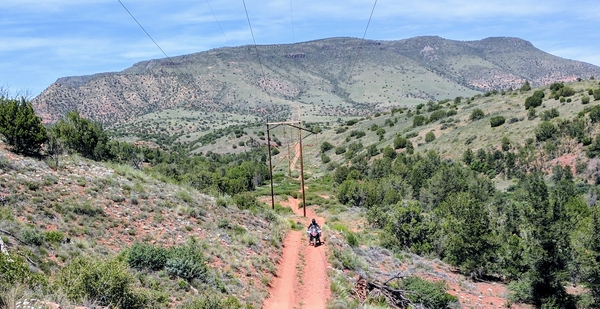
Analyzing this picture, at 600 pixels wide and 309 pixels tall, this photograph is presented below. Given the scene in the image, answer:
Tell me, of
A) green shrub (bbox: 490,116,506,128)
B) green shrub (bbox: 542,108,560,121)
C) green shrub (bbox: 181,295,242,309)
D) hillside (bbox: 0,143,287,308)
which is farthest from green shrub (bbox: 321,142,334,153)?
green shrub (bbox: 181,295,242,309)

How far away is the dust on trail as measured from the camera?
15836 mm

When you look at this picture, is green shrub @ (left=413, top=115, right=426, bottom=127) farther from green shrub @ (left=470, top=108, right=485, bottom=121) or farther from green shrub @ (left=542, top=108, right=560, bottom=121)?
green shrub @ (left=542, top=108, right=560, bottom=121)

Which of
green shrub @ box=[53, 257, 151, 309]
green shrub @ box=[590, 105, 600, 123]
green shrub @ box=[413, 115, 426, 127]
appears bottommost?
green shrub @ box=[53, 257, 151, 309]

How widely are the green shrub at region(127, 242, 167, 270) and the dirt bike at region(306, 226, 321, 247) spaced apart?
10135mm

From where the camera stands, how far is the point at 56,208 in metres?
17.4

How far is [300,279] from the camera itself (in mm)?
18484

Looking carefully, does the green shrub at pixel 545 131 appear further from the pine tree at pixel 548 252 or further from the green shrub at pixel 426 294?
the green shrub at pixel 426 294

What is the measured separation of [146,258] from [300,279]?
666 centimetres

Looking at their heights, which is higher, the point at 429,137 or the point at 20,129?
the point at 20,129

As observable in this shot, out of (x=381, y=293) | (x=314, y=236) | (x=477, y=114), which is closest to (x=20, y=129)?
(x=314, y=236)

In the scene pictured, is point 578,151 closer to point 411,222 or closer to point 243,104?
point 411,222

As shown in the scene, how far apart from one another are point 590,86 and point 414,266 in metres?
63.1

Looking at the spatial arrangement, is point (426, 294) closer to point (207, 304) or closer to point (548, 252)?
point (548, 252)

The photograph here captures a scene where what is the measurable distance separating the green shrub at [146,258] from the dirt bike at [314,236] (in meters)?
10.1
